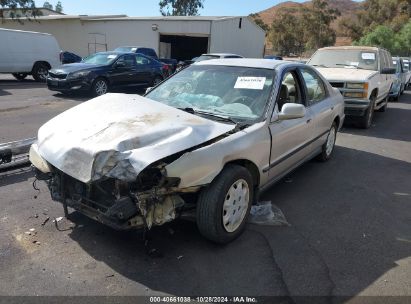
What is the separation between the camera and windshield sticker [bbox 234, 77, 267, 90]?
4.51 metres

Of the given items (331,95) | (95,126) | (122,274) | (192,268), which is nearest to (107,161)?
(95,126)

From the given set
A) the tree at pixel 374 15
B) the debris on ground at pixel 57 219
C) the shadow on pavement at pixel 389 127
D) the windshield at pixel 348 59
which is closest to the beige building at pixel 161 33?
the shadow on pavement at pixel 389 127

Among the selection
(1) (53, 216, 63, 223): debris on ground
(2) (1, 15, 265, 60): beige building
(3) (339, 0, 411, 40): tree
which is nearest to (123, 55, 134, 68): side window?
(1) (53, 216, 63, 223): debris on ground

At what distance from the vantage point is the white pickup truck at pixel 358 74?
30.0 feet

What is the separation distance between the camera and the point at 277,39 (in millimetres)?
71688

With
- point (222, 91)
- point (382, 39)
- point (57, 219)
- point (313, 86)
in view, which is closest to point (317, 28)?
point (382, 39)

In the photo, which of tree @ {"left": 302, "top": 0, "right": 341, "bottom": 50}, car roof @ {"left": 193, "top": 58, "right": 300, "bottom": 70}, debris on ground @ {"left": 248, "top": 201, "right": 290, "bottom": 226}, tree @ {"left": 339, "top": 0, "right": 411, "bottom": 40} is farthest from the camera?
tree @ {"left": 339, "top": 0, "right": 411, "bottom": 40}

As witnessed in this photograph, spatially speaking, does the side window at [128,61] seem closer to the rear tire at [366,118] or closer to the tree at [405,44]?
the rear tire at [366,118]

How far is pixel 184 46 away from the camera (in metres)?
35.8

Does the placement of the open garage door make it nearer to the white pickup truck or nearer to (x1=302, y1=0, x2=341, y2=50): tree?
the white pickup truck

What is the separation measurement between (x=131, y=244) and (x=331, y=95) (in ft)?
13.3

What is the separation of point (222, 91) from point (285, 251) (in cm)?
187

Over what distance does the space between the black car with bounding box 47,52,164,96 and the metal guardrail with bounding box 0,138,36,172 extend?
792 cm

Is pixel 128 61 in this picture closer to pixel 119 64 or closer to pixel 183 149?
pixel 119 64
